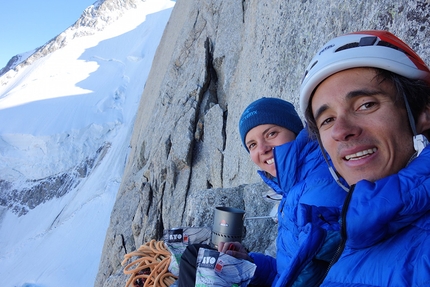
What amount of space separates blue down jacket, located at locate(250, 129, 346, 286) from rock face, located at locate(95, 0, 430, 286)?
1233 mm

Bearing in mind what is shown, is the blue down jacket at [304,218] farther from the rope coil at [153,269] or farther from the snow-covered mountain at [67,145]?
the snow-covered mountain at [67,145]

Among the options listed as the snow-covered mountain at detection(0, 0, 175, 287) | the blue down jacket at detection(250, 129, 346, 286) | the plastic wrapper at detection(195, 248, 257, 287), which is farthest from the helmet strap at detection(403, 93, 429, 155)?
the snow-covered mountain at detection(0, 0, 175, 287)

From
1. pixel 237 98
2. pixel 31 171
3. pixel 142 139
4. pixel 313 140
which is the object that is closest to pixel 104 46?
pixel 31 171

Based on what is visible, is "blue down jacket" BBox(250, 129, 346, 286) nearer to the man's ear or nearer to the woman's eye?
the woman's eye

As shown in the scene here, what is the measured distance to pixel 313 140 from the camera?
229 centimetres

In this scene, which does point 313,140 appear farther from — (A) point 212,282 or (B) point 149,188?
(B) point 149,188

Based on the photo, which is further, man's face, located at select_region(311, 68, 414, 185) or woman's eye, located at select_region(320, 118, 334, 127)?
woman's eye, located at select_region(320, 118, 334, 127)

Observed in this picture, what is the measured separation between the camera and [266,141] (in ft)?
9.39

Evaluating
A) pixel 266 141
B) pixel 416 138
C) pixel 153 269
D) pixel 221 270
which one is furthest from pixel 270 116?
pixel 153 269

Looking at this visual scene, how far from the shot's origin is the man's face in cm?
141

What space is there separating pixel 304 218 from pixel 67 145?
170 feet

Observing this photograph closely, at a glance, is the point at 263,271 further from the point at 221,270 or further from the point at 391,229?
the point at 391,229

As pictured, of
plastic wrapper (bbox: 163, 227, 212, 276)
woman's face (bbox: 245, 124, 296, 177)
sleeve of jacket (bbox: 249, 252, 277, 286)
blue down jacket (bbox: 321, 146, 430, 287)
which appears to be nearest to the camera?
blue down jacket (bbox: 321, 146, 430, 287)

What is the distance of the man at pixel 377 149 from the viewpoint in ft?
3.94
